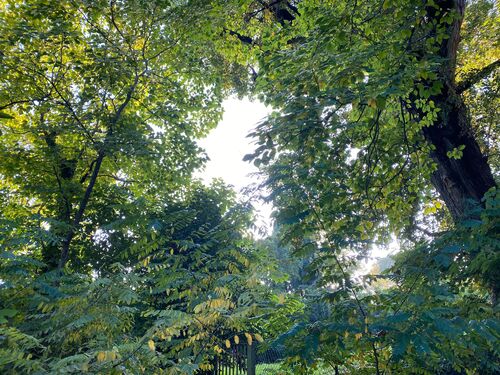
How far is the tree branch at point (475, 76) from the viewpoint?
564cm

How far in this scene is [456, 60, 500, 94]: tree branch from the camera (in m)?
5.64

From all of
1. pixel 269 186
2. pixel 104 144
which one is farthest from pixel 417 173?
pixel 104 144

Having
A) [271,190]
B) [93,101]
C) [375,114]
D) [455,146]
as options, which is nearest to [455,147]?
Answer: [455,146]

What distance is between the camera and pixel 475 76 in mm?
5738

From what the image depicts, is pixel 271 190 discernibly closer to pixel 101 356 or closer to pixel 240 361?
pixel 101 356

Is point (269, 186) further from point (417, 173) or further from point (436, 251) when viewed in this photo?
point (417, 173)

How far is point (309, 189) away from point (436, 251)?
1224mm

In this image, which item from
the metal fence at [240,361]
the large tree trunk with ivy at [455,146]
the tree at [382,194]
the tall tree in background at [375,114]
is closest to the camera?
the tree at [382,194]

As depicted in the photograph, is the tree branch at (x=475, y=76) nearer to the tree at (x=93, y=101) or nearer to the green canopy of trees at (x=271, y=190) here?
the green canopy of trees at (x=271, y=190)

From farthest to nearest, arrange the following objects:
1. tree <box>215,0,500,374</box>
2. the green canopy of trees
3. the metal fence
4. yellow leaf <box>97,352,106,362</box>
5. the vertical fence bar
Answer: the metal fence, the vertical fence bar, the green canopy of trees, tree <box>215,0,500,374</box>, yellow leaf <box>97,352,106,362</box>

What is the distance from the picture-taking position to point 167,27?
7844mm

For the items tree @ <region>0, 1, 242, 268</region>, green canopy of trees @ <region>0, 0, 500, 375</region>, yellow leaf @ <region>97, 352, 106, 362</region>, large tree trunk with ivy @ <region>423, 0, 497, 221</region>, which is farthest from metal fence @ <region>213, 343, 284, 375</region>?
yellow leaf @ <region>97, 352, 106, 362</region>

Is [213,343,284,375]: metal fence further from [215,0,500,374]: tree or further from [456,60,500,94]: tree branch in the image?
[456,60,500,94]: tree branch

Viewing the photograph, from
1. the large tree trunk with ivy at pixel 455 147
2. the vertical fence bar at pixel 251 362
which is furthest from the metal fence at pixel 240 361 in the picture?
the large tree trunk with ivy at pixel 455 147
